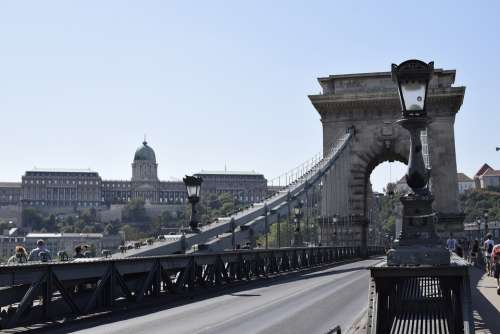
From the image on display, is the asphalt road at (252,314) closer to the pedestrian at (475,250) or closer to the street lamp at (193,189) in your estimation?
the street lamp at (193,189)

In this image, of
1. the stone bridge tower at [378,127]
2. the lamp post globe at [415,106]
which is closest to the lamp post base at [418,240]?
the lamp post globe at [415,106]

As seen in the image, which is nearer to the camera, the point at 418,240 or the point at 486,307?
the point at 418,240

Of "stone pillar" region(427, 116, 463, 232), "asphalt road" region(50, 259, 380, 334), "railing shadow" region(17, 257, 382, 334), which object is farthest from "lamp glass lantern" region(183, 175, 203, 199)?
"stone pillar" region(427, 116, 463, 232)

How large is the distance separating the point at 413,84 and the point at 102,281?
879 centimetres

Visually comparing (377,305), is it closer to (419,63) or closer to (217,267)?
(419,63)

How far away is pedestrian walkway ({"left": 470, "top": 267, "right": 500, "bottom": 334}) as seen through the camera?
12405mm

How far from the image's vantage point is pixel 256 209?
117 ft

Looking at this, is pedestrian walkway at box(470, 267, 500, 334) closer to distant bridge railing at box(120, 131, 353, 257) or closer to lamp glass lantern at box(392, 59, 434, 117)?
lamp glass lantern at box(392, 59, 434, 117)

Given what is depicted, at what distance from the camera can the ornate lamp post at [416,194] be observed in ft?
28.1

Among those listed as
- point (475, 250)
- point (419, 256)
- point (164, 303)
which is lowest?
point (164, 303)

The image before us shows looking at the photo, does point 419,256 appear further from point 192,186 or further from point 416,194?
point 192,186

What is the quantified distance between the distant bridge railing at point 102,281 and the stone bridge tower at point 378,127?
36457 millimetres

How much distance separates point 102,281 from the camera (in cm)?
1588

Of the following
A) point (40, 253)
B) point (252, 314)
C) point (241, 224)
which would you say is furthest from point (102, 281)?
point (241, 224)
